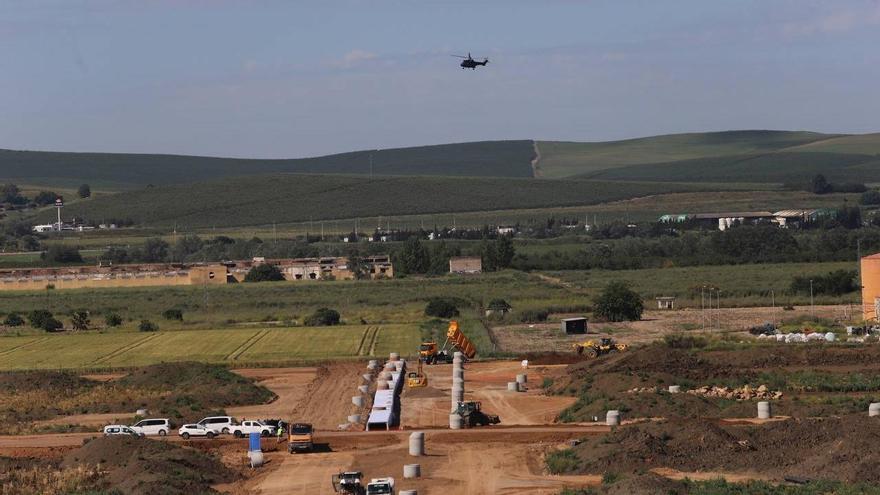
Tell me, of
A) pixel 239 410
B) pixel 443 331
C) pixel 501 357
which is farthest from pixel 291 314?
pixel 239 410

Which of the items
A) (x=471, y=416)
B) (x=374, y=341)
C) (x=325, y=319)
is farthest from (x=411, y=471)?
(x=325, y=319)

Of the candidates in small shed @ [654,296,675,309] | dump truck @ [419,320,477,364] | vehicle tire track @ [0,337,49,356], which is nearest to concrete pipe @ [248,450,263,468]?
dump truck @ [419,320,477,364]

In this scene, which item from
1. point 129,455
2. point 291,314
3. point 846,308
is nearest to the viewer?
point 129,455

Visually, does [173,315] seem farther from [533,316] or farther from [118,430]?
[118,430]

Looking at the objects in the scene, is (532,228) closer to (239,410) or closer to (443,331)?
(443,331)

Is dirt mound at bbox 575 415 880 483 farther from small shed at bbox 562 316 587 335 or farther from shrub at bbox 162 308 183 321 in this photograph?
shrub at bbox 162 308 183 321

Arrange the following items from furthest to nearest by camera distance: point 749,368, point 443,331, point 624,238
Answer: point 624,238 → point 443,331 → point 749,368
